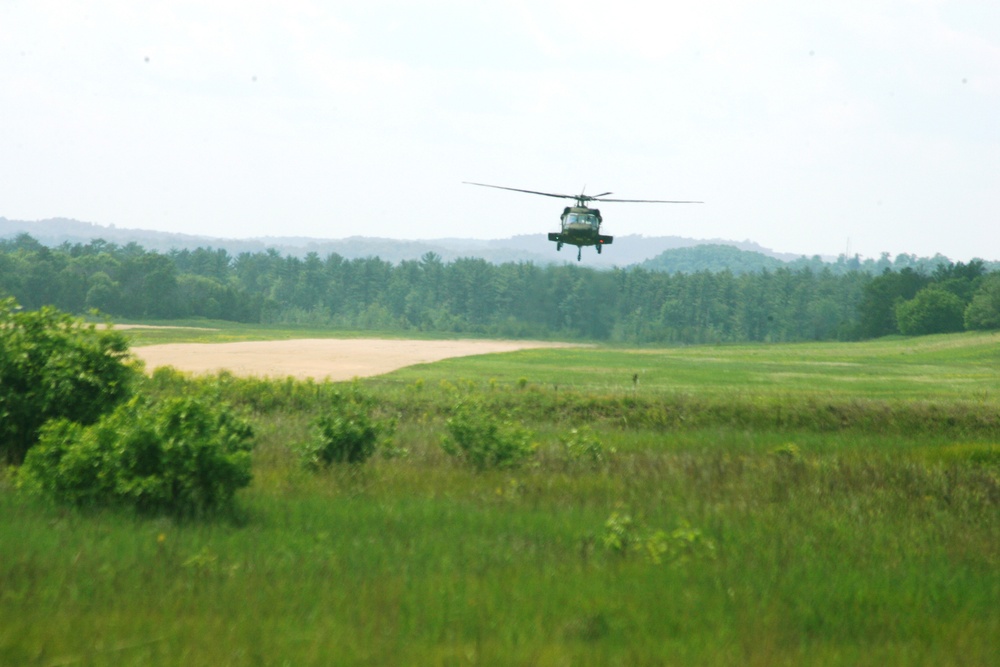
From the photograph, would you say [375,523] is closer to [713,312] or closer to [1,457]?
[1,457]

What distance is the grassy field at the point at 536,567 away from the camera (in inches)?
340

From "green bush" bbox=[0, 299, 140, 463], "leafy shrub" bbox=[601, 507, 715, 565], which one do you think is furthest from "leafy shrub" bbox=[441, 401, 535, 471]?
"leafy shrub" bbox=[601, 507, 715, 565]

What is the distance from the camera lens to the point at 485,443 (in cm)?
2211

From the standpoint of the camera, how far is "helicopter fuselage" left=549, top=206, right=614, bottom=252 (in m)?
51.5

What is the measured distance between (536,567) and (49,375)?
1150cm

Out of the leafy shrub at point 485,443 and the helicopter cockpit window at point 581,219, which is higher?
the helicopter cockpit window at point 581,219

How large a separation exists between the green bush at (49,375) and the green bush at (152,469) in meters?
4.30

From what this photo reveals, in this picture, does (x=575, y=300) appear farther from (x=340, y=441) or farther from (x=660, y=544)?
(x=660, y=544)

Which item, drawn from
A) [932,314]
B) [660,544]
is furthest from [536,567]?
[932,314]

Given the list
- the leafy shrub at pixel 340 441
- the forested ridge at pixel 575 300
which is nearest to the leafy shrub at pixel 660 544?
the leafy shrub at pixel 340 441

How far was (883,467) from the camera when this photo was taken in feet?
72.3

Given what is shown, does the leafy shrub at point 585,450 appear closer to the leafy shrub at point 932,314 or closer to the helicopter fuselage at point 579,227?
the helicopter fuselage at point 579,227

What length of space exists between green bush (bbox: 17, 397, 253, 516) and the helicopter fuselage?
37.6 meters

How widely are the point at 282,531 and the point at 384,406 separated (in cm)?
2467
